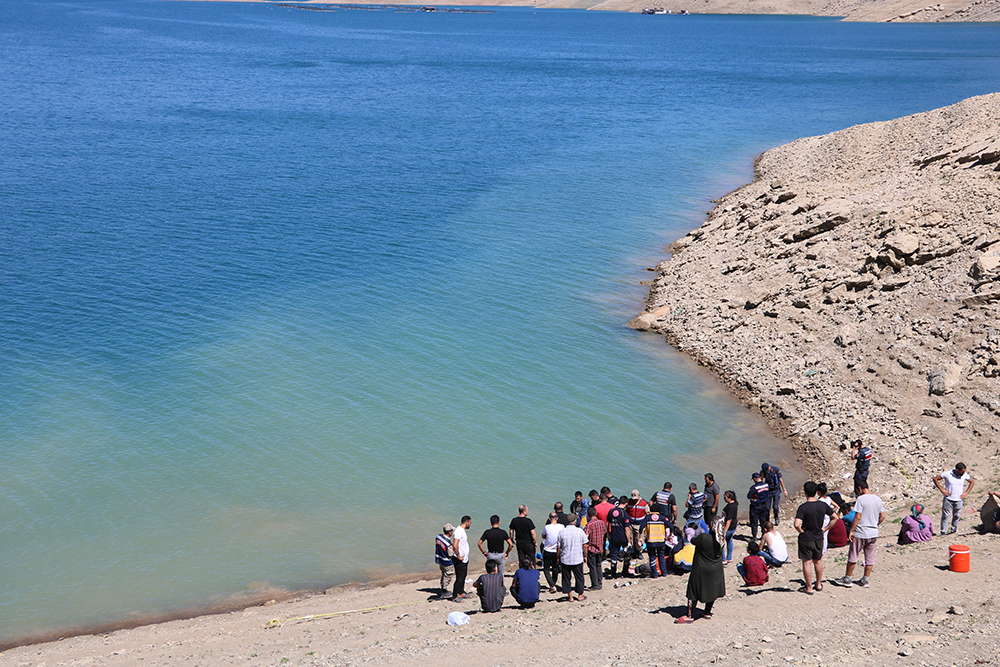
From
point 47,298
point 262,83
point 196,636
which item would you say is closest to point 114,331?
point 47,298

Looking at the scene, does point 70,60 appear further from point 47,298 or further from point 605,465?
point 605,465

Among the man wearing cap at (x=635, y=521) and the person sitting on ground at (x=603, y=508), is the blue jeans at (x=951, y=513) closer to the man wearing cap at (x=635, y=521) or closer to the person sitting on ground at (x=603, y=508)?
the man wearing cap at (x=635, y=521)

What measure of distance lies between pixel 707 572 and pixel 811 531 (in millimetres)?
1976

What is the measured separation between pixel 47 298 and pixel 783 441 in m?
26.8

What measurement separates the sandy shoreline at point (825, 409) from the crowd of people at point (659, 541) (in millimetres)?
364

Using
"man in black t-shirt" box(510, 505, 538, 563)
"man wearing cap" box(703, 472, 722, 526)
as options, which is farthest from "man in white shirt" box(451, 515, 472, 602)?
"man wearing cap" box(703, 472, 722, 526)

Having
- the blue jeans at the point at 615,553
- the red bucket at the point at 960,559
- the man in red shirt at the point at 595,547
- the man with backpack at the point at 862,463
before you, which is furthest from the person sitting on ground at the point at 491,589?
the man with backpack at the point at 862,463

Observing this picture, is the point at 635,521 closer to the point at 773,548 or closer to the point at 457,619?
the point at 773,548

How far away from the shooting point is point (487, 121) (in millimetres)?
71438

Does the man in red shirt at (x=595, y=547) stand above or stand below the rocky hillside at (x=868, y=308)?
below

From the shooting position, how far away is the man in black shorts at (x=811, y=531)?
13336 millimetres

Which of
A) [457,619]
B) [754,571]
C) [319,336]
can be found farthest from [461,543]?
[319,336]

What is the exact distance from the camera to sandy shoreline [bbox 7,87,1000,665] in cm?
1262

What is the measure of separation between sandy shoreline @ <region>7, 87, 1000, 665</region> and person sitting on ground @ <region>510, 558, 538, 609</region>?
0.29 meters
